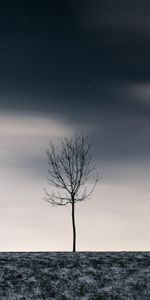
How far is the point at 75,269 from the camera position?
3094cm

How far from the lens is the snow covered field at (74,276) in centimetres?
2842

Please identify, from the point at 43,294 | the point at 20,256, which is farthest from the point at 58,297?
the point at 20,256

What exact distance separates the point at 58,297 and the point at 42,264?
139 inches

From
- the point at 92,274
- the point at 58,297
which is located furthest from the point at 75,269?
the point at 58,297

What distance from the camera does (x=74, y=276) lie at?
1187 inches

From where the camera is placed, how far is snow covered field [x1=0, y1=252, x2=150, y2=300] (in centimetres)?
2842

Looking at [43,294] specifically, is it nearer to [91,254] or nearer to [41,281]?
[41,281]

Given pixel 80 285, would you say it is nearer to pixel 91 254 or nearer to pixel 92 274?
pixel 92 274

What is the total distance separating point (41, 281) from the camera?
29.4 m

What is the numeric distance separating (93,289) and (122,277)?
2146 mm

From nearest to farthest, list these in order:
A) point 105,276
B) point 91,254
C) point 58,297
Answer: point 58,297, point 105,276, point 91,254

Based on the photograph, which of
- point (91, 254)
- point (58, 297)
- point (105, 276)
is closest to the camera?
point (58, 297)

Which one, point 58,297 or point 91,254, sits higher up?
point 91,254

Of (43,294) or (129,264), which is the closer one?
(43,294)
